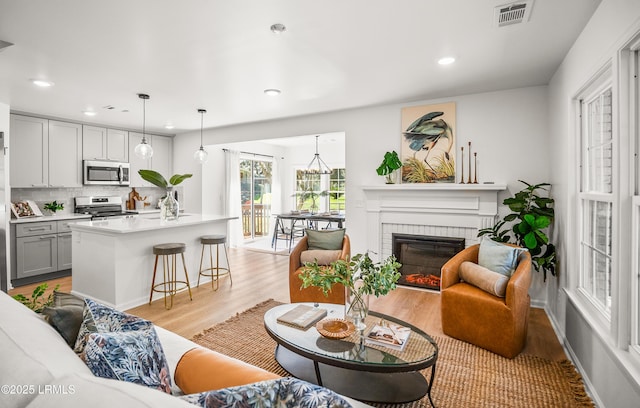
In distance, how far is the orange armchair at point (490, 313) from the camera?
8.36 ft

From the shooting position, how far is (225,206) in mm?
7281

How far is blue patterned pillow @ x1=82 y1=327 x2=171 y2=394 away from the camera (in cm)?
102

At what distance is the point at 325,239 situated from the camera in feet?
12.8

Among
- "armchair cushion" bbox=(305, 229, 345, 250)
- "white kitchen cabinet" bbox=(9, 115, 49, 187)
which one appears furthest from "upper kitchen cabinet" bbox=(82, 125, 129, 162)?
"armchair cushion" bbox=(305, 229, 345, 250)

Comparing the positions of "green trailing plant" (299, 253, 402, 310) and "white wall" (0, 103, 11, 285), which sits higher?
"white wall" (0, 103, 11, 285)

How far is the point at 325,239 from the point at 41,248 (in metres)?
4.12

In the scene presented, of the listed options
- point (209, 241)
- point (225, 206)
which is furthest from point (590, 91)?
point (225, 206)

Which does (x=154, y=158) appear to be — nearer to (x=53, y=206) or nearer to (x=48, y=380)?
(x=53, y=206)

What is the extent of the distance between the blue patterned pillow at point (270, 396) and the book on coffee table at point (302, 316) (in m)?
1.25

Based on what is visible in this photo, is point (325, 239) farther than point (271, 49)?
Yes

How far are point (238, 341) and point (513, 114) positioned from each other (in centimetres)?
383

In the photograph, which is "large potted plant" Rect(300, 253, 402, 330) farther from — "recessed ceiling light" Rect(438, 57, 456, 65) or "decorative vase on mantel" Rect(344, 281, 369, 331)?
"recessed ceiling light" Rect(438, 57, 456, 65)

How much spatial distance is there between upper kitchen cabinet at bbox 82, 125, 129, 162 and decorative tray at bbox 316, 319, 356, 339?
17.8 feet

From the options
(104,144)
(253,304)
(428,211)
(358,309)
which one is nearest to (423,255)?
(428,211)
